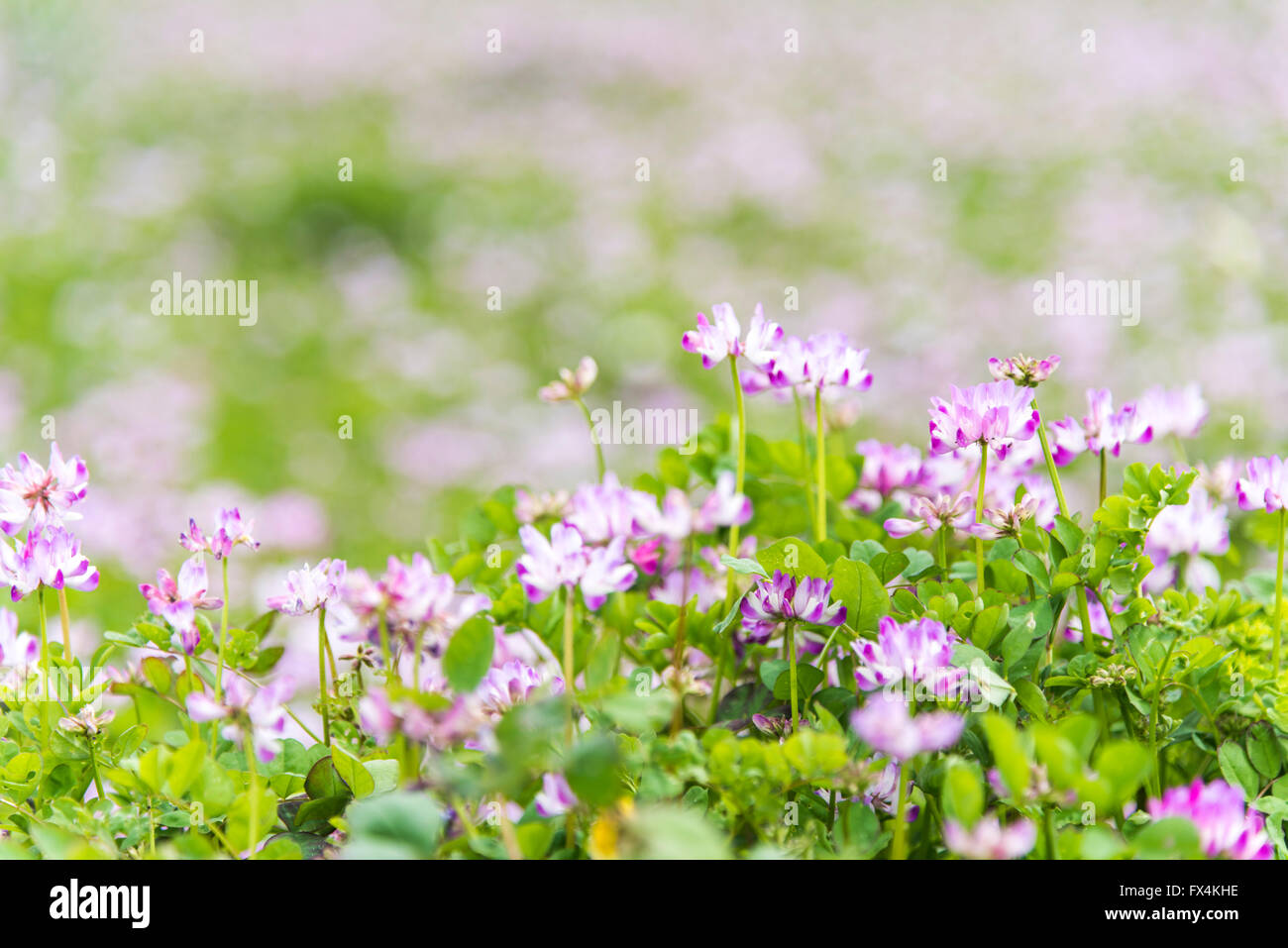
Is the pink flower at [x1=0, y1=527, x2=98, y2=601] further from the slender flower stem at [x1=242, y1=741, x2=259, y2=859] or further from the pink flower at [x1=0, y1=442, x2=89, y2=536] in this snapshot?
the slender flower stem at [x1=242, y1=741, x2=259, y2=859]

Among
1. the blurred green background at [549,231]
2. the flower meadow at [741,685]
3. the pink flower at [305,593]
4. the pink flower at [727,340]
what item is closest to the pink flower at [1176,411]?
the flower meadow at [741,685]

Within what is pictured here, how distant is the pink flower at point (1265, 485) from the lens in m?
0.89

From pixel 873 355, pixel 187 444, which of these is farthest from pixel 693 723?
pixel 873 355

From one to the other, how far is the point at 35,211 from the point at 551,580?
543cm

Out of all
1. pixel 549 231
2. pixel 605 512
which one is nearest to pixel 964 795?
pixel 605 512

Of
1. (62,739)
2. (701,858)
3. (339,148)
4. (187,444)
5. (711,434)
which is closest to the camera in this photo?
(701,858)

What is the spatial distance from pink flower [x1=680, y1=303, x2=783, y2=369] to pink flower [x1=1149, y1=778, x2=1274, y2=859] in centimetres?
42

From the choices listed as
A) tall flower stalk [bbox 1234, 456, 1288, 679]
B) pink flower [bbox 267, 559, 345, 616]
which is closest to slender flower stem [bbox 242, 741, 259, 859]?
pink flower [bbox 267, 559, 345, 616]

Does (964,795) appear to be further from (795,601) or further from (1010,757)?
(795,601)

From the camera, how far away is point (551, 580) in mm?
763

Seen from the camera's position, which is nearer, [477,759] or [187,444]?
[477,759]

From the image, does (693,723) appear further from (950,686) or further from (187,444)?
(187,444)

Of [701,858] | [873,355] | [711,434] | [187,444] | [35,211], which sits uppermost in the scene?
[35,211]

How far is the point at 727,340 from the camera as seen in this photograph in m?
0.92
